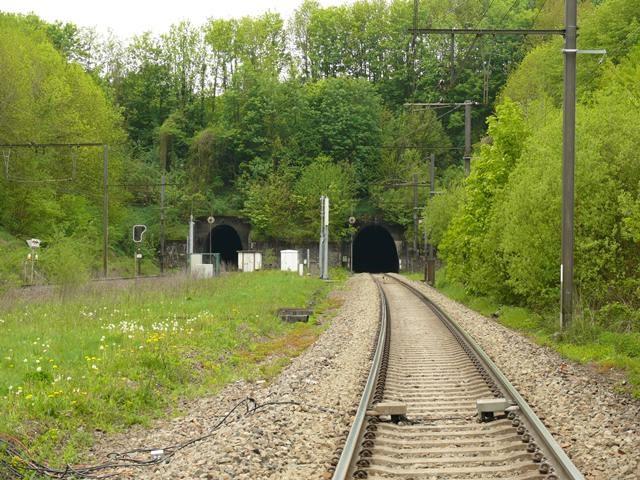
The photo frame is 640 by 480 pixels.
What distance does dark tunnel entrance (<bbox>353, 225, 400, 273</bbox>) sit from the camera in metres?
84.0

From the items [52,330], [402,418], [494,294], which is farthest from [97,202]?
Result: [402,418]

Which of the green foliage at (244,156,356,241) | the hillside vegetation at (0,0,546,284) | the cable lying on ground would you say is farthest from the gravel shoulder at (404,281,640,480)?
the green foliage at (244,156,356,241)

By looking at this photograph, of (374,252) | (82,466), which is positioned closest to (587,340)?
(82,466)

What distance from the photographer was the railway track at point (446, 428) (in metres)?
6.98

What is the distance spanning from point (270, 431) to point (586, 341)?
9424mm

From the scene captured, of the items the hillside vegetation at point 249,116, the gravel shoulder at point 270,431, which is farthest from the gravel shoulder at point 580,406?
the hillside vegetation at point 249,116

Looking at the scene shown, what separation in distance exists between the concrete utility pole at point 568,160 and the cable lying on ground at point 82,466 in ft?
32.0

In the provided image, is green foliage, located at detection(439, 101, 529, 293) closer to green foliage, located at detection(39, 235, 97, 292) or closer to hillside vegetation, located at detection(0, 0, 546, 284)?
green foliage, located at detection(39, 235, 97, 292)

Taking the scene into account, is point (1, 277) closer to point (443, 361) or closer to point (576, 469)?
point (443, 361)

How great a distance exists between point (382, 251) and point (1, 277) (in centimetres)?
6203

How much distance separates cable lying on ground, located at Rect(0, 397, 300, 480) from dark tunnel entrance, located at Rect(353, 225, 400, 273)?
74.2 metres

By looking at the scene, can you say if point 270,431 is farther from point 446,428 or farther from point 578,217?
point 578,217

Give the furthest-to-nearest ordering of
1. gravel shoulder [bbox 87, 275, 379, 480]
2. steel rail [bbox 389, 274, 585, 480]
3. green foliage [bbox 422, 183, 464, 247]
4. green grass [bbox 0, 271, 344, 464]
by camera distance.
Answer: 1. green foliage [bbox 422, 183, 464, 247]
2. green grass [bbox 0, 271, 344, 464]
3. gravel shoulder [bbox 87, 275, 379, 480]
4. steel rail [bbox 389, 274, 585, 480]

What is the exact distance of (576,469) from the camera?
6645mm
